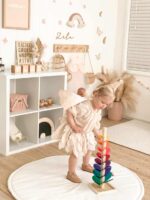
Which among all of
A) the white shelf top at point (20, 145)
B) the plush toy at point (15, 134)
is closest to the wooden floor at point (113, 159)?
the white shelf top at point (20, 145)

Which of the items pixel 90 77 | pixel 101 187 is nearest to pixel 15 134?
pixel 101 187

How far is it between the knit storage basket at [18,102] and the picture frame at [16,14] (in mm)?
647

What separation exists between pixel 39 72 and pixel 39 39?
0.39 meters

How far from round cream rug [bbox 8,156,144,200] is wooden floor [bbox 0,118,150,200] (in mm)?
58

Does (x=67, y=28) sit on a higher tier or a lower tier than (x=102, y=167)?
higher

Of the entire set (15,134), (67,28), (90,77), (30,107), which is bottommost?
(15,134)

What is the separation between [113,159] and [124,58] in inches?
69.8

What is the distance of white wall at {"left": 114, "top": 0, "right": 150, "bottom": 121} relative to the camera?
401 cm

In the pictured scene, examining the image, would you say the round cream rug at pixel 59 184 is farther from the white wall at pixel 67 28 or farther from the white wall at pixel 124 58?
the white wall at pixel 124 58

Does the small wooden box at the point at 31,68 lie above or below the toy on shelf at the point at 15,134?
above

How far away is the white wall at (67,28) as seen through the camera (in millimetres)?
2979

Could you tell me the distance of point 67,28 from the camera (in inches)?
136

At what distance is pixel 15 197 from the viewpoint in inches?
78.6

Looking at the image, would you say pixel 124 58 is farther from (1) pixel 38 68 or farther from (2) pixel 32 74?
(2) pixel 32 74
